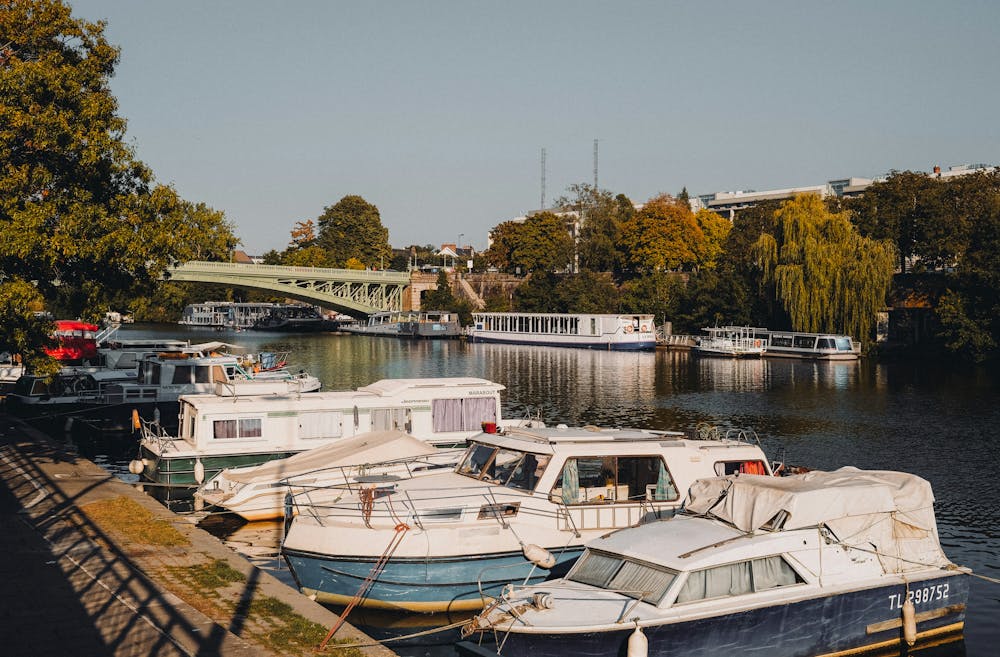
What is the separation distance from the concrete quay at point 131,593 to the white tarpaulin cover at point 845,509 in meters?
7.01

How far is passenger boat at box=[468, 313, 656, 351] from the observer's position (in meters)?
99.2

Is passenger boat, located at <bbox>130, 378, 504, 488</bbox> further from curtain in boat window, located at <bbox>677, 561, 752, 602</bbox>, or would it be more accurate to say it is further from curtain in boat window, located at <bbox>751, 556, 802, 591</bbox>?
curtain in boat window, located at <bbox>677, 561, 752, 602</bbox>

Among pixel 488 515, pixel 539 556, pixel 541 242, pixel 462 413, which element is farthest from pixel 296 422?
pixel 541 242

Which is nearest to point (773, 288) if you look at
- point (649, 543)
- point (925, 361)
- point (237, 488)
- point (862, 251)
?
point (862, 251)

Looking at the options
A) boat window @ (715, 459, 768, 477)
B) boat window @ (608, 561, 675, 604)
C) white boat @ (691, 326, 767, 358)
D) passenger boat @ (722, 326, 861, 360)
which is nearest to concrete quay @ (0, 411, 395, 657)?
boat window @ (608, 561, 675, 604)

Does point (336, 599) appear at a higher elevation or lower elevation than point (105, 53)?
lower

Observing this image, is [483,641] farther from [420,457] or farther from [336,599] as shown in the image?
[420,457]

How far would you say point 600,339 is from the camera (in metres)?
102

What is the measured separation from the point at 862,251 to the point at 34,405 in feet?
218

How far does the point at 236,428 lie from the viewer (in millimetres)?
30750

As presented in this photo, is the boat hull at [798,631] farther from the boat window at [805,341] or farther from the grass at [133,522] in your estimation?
the boat window at [805,341]

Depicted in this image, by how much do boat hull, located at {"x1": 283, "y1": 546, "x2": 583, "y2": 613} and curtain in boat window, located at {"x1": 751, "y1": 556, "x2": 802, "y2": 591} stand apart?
15.1ft

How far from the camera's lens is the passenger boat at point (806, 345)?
79.8 m

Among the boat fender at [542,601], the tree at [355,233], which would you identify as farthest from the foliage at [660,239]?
the boat fender at [542,601]
